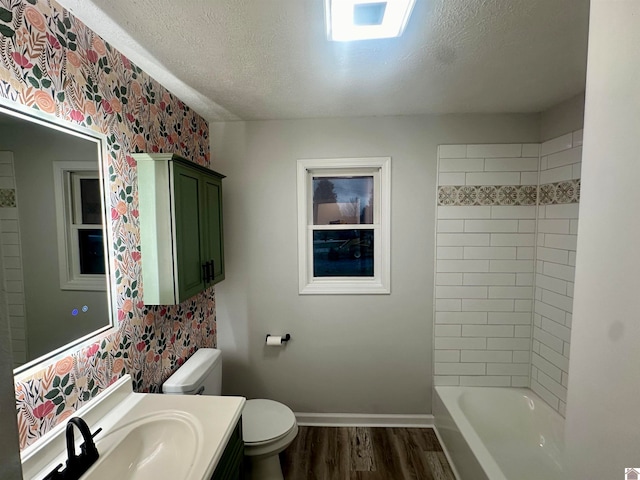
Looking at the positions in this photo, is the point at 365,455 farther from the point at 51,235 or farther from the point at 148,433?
the point at 51,235

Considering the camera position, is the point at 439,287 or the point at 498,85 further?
the point at 439,287

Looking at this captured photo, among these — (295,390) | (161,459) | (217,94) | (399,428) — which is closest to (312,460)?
(295,390)

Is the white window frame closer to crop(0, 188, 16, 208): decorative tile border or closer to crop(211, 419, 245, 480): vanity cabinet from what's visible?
crop(0, 188, 16, 208): decorative tile border

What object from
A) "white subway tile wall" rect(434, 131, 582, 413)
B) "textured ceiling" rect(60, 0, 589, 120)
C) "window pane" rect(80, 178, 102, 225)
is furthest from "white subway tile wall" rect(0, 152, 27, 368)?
"white subway tile wall" rect(434, 131, 582, 413)

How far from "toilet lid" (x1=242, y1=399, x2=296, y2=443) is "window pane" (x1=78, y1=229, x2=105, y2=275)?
46.1 inches

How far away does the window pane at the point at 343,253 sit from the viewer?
2268 millimetres

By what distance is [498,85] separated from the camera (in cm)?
163

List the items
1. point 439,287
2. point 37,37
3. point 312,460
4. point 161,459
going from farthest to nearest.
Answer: point 439,287
point 312,460
point 161,459
point 37,37

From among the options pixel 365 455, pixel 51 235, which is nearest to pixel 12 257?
pixel 51 235

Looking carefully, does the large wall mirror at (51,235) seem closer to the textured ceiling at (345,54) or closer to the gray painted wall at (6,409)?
the textured ceiling at (345,54)

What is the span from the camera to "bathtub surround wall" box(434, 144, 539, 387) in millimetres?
2064

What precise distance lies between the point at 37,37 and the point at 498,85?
2111 mm

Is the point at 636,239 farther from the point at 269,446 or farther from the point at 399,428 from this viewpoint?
the point at 399,428

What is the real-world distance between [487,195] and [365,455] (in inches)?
80.9
